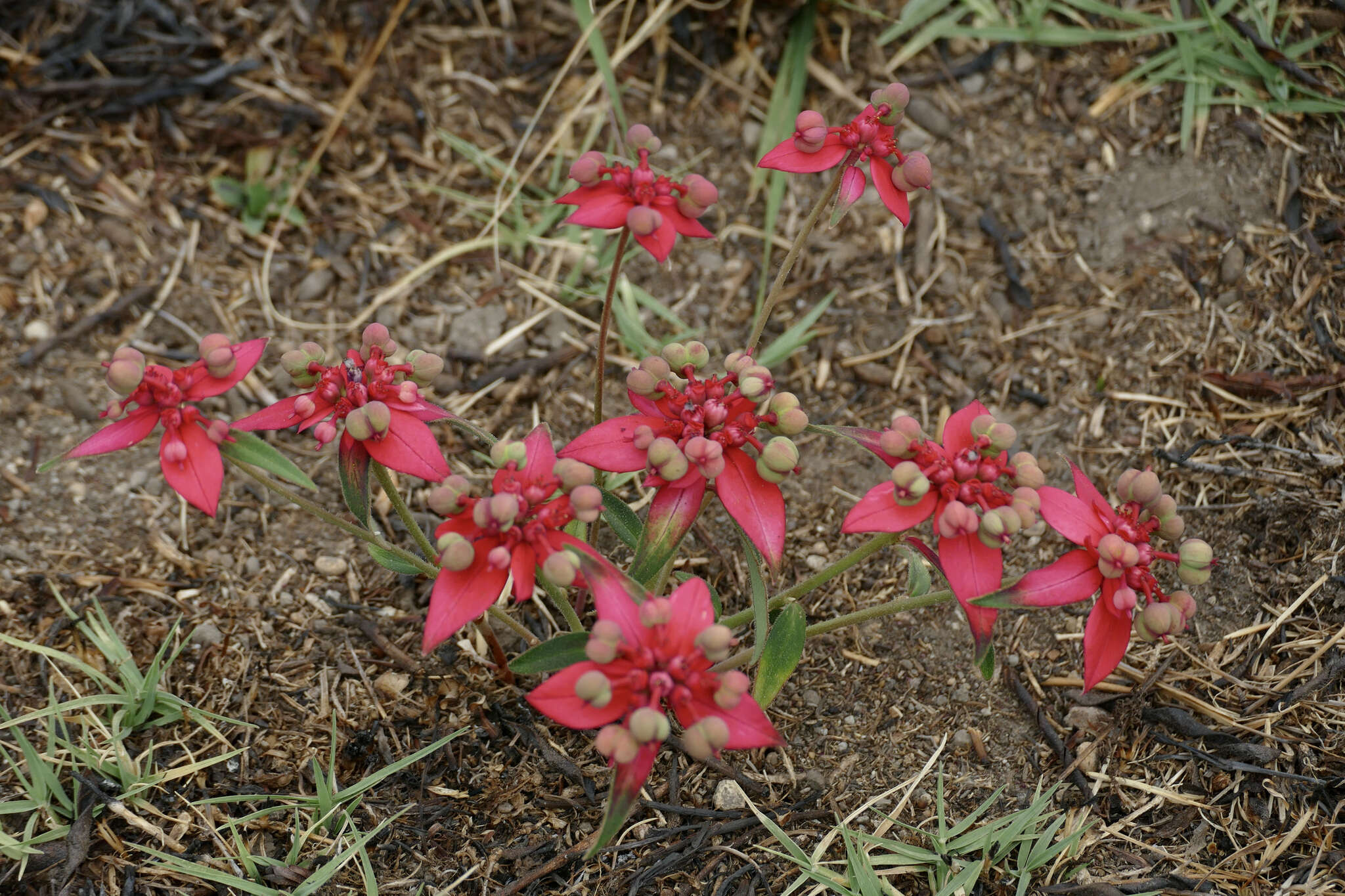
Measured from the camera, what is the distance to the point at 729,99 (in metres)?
3.81

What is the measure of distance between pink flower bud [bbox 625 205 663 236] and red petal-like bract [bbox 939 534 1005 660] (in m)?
0.78

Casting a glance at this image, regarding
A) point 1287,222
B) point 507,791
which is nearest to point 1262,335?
point 1287,222

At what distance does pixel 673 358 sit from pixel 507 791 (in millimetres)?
1098

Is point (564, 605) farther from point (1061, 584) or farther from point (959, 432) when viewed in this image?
point (1061, 584)

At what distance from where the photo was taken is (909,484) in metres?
1.83

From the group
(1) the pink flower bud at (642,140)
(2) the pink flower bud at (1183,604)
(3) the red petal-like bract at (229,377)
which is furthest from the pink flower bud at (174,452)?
(2) the pink flower bud at (1183,604)

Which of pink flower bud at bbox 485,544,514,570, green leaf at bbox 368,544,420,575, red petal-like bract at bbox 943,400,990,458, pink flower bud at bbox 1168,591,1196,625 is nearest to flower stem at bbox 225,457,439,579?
green leaf at bbox 368,544,420,575

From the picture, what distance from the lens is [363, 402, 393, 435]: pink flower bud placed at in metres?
1.93

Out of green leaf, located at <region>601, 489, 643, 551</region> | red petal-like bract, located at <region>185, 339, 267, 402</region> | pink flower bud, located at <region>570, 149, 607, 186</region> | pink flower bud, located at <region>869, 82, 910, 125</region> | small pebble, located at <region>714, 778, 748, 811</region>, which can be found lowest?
small pebble, located at <region>714, 778, 748, 811</region>

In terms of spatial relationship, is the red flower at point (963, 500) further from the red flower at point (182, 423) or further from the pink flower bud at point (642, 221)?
the red flower at point (182, 423)

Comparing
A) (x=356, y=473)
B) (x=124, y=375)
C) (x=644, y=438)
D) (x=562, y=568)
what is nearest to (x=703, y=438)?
(x=644, y=438)

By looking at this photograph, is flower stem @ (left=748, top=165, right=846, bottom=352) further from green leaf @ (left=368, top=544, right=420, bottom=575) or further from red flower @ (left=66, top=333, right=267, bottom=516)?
red flower @ (left=66, top=333, right=267, bottom=516)

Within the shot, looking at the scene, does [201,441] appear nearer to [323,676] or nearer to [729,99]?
[323,676]

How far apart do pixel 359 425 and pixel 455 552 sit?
1.11 feet
